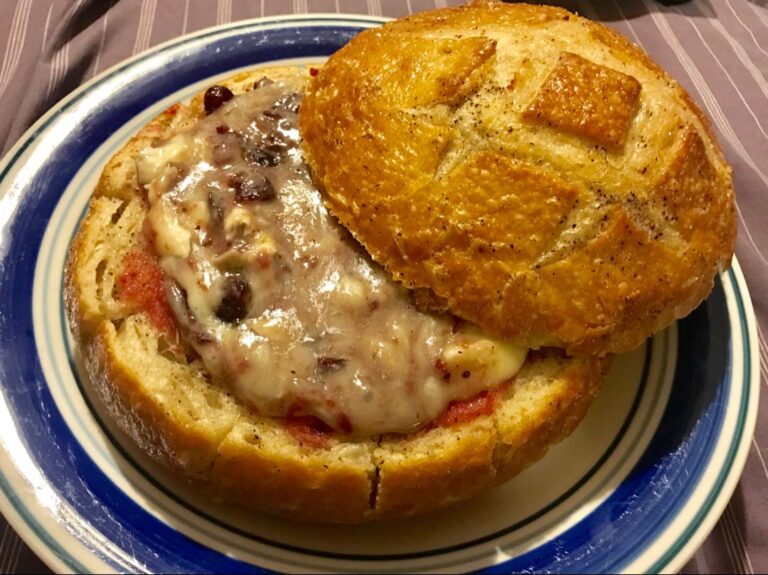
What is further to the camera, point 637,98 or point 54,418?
point 54,418

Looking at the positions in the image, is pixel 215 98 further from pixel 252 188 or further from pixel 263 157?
pixel 252 188

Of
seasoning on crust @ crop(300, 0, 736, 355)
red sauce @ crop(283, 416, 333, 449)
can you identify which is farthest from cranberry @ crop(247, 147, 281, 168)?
red sauce @ crop(283, 416, 333, 449)

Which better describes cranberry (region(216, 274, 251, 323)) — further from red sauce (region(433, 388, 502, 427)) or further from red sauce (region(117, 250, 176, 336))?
red sauce (region(433, 388, 502, 427))

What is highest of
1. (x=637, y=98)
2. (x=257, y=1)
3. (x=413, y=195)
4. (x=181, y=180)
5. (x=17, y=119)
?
(x=257, y=1)

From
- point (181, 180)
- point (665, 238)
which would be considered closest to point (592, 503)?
point (665, 238)

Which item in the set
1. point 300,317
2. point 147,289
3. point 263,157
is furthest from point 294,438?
point 263,157

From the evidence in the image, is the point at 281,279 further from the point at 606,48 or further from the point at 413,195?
the point at 606,48
